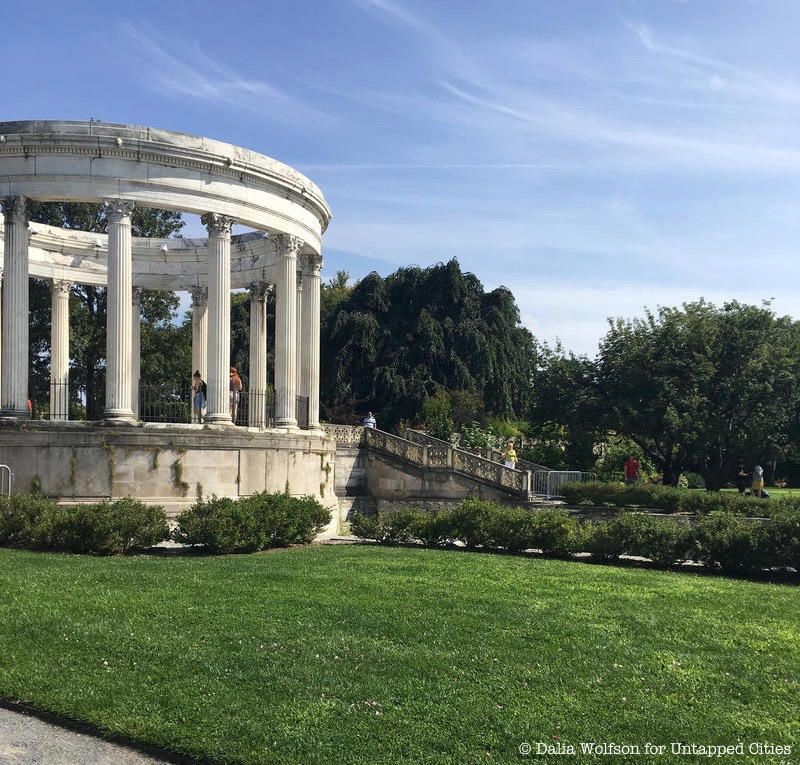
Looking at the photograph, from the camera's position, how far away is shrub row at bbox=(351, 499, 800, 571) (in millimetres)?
18609

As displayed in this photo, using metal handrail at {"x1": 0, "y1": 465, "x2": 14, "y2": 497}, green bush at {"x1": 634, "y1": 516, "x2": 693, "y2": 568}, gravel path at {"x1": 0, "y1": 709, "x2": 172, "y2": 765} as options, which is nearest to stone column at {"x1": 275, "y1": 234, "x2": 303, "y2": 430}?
metal handrail at {"x1": 0, "y1": 465, "x2": 14, "y2": 497}

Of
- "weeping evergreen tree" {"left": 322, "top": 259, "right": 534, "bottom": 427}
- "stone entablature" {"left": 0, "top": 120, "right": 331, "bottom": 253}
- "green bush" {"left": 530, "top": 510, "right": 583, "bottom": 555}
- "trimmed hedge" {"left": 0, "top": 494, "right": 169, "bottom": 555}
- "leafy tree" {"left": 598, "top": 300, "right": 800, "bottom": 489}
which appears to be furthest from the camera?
"weeping evergreen tree" {"left": 322, "top": 259, "right": 534, "bottom": 427}

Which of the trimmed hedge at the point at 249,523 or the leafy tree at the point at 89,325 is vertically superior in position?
the leafy tree at the point at 89,325

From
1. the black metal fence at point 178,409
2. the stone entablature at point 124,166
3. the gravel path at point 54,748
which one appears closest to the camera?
the gravel path at point 54,748

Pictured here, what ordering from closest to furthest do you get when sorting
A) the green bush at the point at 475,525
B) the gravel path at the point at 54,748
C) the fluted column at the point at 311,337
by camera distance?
the gravel path at the point at 54,748 < the green bush at the point at 475,525 < the fluted column at the point at 311,337

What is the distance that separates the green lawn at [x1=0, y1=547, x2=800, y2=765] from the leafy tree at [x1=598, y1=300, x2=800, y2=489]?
91.4 ft

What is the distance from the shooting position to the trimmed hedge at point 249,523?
1941 centimetres

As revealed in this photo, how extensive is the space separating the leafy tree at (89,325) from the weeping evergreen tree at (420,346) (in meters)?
18.1

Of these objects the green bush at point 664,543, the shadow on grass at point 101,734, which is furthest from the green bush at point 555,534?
the shadow on grass at point 101,734

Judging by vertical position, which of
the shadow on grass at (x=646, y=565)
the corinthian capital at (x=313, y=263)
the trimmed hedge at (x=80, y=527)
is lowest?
the shadow on grass at (x=646, y=565)

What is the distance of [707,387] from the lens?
43.6 metres

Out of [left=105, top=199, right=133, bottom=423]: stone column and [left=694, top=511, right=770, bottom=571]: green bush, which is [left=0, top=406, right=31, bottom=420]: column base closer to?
[left=105, top=199, right=133, bottom=423]: stone column

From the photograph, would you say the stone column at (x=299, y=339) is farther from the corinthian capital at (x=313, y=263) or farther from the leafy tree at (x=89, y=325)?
the leafy tree at (x=89, y=325)

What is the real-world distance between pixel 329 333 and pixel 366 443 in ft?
117
